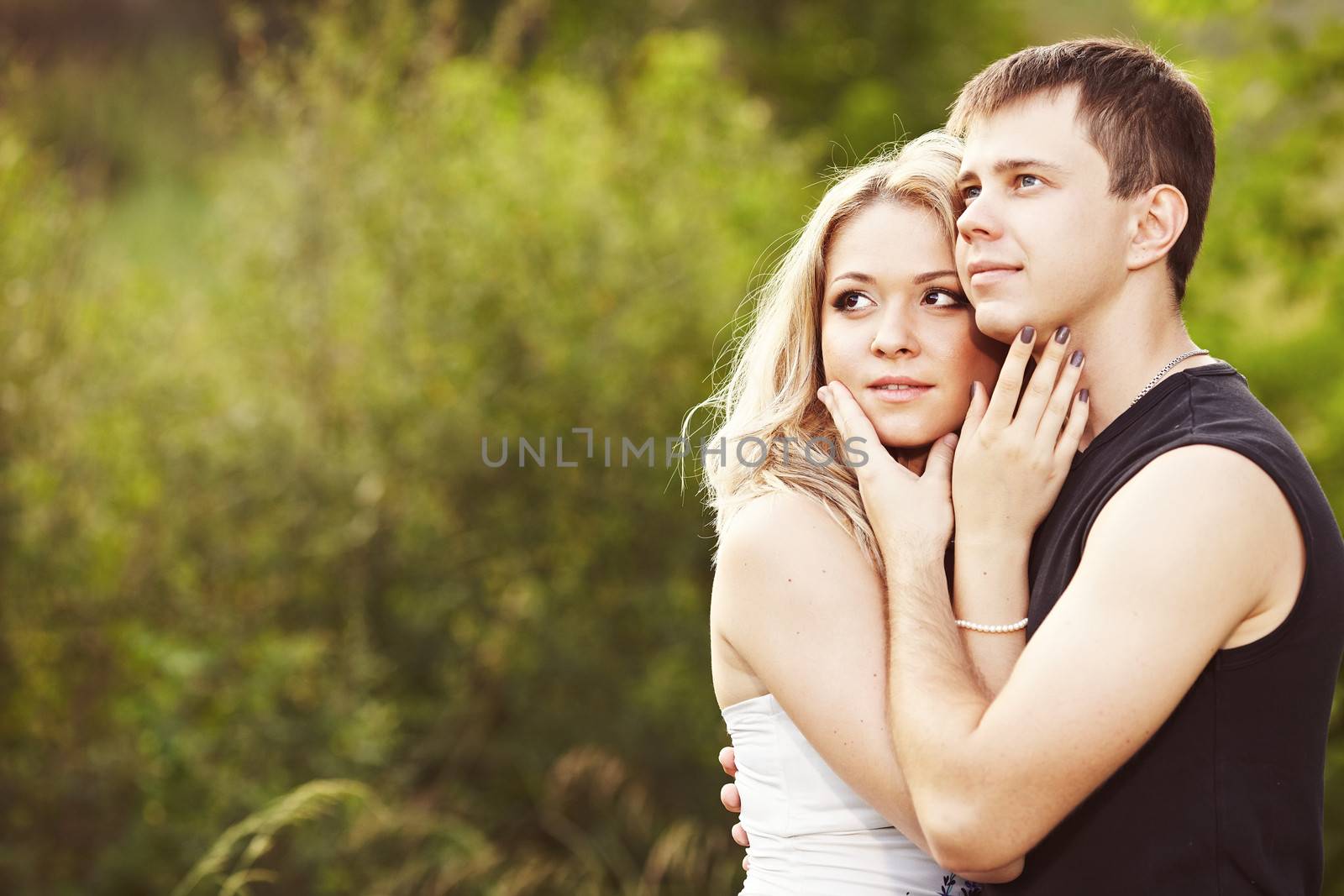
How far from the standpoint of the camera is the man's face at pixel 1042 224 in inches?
86.9

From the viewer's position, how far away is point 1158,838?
6.38 ft

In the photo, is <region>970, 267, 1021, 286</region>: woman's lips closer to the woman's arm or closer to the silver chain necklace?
the silver chain necklace

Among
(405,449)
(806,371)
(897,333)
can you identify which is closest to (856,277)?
(897,333)

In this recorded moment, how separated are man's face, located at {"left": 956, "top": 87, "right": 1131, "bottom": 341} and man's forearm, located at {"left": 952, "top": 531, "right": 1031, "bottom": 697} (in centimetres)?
39

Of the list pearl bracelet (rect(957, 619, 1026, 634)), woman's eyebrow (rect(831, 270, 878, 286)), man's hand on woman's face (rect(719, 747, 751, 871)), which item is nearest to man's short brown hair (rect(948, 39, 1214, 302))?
woman's eyebrow (rect(831, 270, 878, 286))

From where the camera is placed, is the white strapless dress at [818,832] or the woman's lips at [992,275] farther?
the white strapless dress at [818,832]

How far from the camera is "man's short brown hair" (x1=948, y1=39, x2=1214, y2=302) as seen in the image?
7.25 ft

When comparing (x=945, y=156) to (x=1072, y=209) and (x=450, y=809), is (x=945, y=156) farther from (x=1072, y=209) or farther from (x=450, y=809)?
(x=450, y=809)

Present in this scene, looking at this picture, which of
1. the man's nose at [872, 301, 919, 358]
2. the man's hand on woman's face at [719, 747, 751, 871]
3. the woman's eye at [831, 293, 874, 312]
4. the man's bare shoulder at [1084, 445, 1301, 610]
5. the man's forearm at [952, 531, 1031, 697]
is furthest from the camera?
the man's hand on woman's face at [719, 747, 751, 871]

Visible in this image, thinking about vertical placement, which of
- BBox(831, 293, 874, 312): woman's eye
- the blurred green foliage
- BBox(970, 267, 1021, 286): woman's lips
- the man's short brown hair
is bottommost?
the blurred green foliage

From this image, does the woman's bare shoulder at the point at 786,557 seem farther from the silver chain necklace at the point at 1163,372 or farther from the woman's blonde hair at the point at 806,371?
the silver chain necklace at the point at 1163,372

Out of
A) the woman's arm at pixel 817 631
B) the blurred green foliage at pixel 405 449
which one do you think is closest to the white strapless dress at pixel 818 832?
the woman's arm at pixel 817 631

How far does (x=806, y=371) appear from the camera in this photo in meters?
2.81

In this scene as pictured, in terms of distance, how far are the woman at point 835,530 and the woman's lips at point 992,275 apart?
0.68 ft
